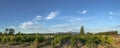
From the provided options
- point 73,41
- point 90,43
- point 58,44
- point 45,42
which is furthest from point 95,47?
point 45,42

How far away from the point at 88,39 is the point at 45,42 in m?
5.60

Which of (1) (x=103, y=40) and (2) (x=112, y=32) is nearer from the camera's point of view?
(1) (x=103, y=40)

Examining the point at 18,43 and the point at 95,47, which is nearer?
the point at 95,47

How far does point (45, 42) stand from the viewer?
32062mm

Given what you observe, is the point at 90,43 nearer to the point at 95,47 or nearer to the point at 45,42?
the point at 95,47

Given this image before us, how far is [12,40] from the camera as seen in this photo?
33.6 metres

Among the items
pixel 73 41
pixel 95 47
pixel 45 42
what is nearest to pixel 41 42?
pixel 45 42

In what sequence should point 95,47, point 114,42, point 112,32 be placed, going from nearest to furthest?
point 95,47
point 114,42
point 112,32

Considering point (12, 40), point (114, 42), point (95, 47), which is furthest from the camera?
point (12, 40)

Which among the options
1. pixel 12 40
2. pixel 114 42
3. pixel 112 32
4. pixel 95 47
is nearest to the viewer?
pixel 95 47

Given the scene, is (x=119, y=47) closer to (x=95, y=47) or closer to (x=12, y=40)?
(x=95, y=47)

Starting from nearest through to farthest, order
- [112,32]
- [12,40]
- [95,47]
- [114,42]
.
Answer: [95,47] → [114,42] → [12,40] → [112,32]

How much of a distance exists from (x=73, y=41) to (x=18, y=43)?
7.14 metres

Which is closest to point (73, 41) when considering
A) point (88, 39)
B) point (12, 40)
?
point (88, 39)
